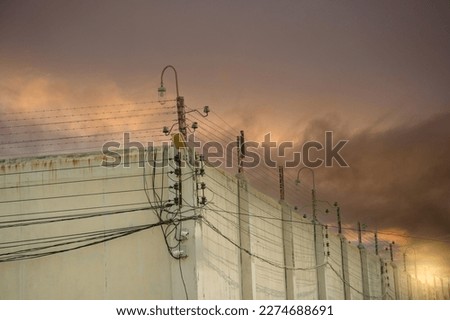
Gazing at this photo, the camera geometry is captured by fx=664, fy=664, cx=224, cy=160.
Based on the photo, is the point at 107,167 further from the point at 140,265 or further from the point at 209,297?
the point at 209,297

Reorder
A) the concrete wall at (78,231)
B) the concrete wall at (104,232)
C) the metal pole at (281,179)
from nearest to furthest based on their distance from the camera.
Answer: the concrete wall at (104,232) < the concrete wall at (78,231) < the metal pole at (281,179)

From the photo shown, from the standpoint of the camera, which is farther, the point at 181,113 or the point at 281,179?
the point at 281,179

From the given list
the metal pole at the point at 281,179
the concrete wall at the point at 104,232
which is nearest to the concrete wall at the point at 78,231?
the concrete wall at the point at 104,232

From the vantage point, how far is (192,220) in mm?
21031

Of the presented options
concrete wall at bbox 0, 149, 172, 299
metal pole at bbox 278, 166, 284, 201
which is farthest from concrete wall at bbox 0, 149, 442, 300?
metal pole at bbox 278, 166, 284, 201

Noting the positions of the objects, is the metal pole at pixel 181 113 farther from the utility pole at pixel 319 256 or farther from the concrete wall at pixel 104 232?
the utility pole at pixel 319 256

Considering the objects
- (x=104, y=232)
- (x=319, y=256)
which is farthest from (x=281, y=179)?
(x=104, y=232)

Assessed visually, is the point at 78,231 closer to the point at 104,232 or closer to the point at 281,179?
the point at 104,232

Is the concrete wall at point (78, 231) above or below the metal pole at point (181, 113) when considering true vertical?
below

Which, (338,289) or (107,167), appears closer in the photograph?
(107,167)

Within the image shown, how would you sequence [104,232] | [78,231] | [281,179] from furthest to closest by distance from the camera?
[281,179]
[78,231]
[104,232]
